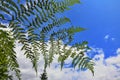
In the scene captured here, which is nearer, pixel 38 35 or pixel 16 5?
pixel 16 5

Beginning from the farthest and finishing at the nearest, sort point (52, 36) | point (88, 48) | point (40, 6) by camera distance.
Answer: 1. point (52, 36)
2. point (40, 6)
3. point (88, 48)

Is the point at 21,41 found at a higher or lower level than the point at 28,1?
lower

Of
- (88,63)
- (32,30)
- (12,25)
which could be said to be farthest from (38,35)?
(88,63)

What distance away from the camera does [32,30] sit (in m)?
2.24

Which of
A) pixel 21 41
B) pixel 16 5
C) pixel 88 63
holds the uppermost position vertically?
pixel 16 5

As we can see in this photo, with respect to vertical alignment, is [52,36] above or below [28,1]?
below

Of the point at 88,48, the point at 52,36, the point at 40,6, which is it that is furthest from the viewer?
the point at 52,36

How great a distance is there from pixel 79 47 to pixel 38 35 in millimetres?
336

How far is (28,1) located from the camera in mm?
2197

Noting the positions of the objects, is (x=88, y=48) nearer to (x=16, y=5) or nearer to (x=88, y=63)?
(x=88, y=63)

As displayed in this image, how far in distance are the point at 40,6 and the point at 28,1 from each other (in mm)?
92

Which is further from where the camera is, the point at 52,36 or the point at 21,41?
the point at 52,36

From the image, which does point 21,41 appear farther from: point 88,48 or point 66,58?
point 88,48

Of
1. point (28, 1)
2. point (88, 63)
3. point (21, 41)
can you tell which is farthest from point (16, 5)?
point (88, 63)
